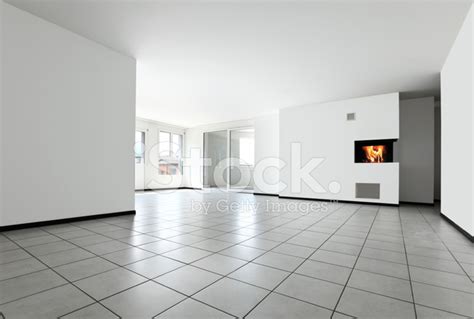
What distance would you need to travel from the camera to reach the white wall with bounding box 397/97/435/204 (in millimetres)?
6668

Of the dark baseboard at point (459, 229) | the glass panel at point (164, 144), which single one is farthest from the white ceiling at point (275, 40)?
the glass panel at point (164, 144)

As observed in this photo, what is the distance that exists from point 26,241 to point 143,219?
1635mm

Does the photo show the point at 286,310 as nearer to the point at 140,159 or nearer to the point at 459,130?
the point at 459,130

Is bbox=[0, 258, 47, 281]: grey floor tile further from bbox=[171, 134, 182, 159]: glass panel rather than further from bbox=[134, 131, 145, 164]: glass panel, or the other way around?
bbox=[171, 134, 182, 159]: glass panel

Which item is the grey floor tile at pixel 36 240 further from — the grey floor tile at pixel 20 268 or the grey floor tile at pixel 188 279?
the grey floor tile at pixel 188 279

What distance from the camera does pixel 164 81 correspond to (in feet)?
18.3

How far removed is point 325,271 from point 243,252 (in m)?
0.81

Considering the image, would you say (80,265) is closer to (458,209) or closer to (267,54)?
(267,54)

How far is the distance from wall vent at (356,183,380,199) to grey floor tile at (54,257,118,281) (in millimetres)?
6125

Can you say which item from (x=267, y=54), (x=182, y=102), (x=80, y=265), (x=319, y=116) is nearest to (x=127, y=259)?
(x=80, y=265)

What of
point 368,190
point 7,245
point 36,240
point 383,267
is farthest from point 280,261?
point 368,190

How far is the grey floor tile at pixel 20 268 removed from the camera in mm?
1861

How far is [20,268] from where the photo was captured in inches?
77.9

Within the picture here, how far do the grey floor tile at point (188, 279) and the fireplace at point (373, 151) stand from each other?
5790 mm
